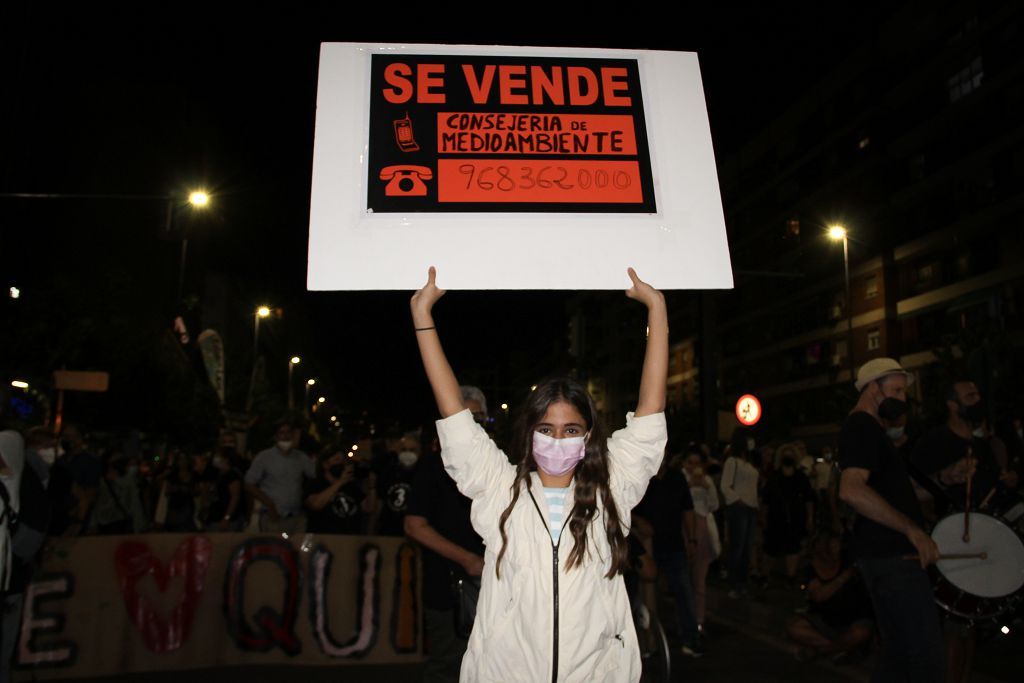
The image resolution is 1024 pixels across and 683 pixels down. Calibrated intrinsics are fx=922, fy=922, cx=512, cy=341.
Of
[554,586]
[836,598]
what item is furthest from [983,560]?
[554,586]

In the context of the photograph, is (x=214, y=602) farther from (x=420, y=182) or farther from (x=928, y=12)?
(x=928, y=12)

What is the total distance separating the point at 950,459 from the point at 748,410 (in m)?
10.1

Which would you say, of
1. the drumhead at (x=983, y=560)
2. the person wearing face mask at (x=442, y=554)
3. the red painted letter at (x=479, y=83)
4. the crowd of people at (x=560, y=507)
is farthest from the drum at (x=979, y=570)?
the red painted letter at (x=479, y=83)

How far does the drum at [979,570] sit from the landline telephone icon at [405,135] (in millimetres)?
3356

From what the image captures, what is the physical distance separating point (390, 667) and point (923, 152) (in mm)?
42768

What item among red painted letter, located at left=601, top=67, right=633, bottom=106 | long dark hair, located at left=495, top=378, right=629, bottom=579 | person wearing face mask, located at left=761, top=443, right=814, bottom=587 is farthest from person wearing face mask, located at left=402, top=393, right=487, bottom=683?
person wearing face mask, located at left=761, top=443, right=814, bottom=587

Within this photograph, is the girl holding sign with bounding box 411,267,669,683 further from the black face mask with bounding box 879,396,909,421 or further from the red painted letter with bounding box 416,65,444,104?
the black face mask with bounding box 879,396,909,421

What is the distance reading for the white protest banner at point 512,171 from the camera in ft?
9.06

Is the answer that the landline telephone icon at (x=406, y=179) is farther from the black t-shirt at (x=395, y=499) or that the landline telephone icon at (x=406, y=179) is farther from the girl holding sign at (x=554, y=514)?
the black t-shirt at (x=395, y=499)

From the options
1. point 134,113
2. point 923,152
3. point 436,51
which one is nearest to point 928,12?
point 923,152

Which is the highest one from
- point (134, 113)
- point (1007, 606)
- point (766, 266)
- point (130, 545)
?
point (134, 113)

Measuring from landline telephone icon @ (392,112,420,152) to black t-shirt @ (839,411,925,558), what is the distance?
99.3 inches

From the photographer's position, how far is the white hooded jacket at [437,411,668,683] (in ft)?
8.32

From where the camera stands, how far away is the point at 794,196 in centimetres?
5544
